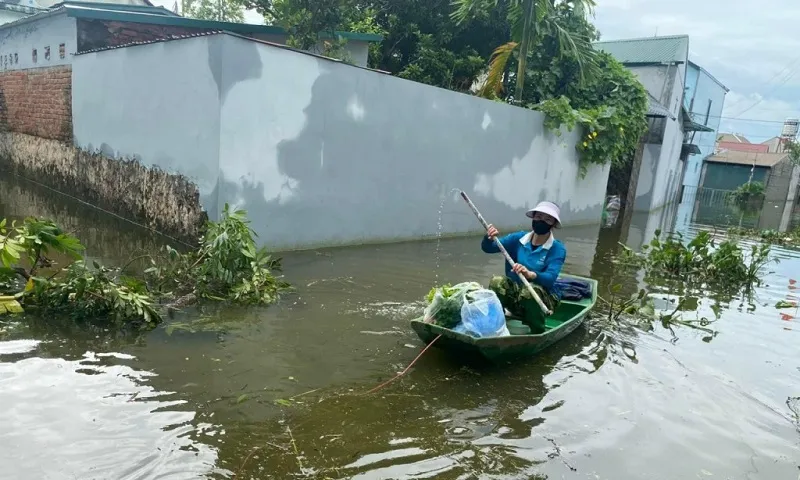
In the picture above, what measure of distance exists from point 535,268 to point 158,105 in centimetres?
718

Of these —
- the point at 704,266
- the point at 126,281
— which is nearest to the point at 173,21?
the point at 126,281

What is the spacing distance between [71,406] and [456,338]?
10.00ft

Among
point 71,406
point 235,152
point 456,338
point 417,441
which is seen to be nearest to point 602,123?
point 235,152

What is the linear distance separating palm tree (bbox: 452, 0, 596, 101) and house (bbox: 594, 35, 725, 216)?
7.13 m

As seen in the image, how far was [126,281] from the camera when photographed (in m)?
5.49

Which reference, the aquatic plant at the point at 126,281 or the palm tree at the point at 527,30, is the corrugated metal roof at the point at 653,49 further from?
the aquatic plant at the point at 126,281

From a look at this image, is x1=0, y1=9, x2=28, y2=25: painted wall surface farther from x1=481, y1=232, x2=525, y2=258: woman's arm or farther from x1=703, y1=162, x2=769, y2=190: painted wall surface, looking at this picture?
x1=703, y1=162, x2=769, y2=190: painted wall surface

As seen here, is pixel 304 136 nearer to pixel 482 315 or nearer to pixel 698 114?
pixel 482 315

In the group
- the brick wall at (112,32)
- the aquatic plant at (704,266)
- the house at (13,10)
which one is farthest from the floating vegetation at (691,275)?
the house at (13,10)

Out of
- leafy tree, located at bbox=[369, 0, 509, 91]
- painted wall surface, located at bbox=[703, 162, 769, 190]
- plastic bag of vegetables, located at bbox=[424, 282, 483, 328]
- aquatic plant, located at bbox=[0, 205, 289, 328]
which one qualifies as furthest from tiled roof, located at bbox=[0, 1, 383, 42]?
painted wall surface, located at bbox=[703, 162, 769, 190]

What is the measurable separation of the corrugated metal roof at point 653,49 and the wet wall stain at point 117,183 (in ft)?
74.5

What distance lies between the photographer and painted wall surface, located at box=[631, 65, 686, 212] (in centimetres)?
2311

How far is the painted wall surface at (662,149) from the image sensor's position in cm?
2311

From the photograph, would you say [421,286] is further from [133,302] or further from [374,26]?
[374,26]
